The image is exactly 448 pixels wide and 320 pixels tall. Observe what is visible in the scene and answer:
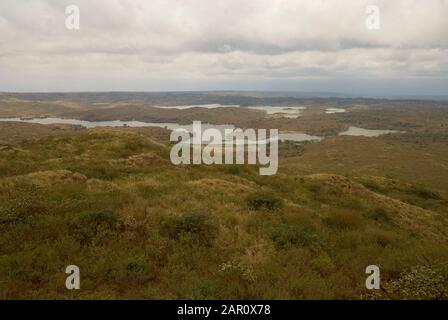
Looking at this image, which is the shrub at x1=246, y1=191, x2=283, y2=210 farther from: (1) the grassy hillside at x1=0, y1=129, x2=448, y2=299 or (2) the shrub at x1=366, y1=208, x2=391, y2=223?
(2) the shrub at x1=366, y1=208, x2=391, y2=223

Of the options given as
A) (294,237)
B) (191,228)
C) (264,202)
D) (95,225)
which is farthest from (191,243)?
(264,202)

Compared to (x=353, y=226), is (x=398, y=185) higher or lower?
lower

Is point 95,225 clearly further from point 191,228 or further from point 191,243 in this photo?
point 191,243

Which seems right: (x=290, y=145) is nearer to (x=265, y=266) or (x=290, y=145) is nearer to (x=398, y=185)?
(x=398, y=185)

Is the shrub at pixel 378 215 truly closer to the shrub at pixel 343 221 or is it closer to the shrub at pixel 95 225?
the shrub at pixel 343 221
